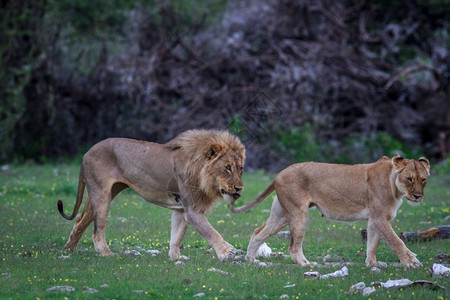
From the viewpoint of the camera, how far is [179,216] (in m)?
8.67

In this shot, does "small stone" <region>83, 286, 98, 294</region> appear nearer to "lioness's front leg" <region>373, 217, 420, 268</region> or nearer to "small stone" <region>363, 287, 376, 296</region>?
"small stone" <region>363, 287, 376, 296</region>

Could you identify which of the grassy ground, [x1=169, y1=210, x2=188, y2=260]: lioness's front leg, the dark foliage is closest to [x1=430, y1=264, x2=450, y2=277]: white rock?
the grassy ground

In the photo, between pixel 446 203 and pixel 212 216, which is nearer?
pixel 212 216

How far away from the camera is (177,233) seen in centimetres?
848

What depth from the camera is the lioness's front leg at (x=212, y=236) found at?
7.86 metres

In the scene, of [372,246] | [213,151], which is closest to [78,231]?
[213,151]

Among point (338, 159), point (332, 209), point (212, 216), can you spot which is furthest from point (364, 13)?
point (332, 209)

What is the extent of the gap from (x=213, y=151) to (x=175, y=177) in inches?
24.6

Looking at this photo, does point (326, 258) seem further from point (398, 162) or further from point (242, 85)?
point (242, 85)

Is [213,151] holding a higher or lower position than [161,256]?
higher

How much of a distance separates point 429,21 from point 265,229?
16.9 metres

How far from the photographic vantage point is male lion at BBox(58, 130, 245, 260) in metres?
8.12

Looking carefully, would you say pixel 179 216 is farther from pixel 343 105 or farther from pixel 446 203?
pixel 343 105

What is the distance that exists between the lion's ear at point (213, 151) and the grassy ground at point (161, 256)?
121cm
